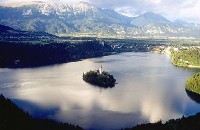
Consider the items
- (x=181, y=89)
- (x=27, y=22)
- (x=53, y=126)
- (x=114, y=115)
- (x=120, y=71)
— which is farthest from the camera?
(x=27, y=22)

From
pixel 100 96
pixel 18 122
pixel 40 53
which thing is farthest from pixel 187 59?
pixel 18 122

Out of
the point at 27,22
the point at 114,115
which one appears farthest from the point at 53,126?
the point at 27,22

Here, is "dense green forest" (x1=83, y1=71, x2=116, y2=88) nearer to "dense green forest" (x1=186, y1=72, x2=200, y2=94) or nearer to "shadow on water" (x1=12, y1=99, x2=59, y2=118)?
"dense green forest" (x1=186, y1=72, x2=200, y2=94)

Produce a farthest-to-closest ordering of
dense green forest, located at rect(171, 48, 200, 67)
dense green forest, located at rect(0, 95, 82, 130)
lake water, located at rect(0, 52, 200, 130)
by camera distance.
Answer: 1. dense green forest, located at rect(171, 48, 200, 67)
2. lake water, located at rect(0, 52, 200, 130)
3. dense green forest, located at rect(0, 95, 82, 130)

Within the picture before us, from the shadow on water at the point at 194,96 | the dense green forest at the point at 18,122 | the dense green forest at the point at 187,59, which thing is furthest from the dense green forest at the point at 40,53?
the dense green forest at the point at 18,122

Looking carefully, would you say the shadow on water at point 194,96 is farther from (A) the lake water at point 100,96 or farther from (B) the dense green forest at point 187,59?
(B) the dense green forest at point 187,59

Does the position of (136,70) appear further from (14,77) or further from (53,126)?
(53,126)

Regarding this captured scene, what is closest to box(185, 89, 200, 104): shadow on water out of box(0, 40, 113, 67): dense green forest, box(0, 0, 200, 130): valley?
box(0, 0, 200, 130): valley
